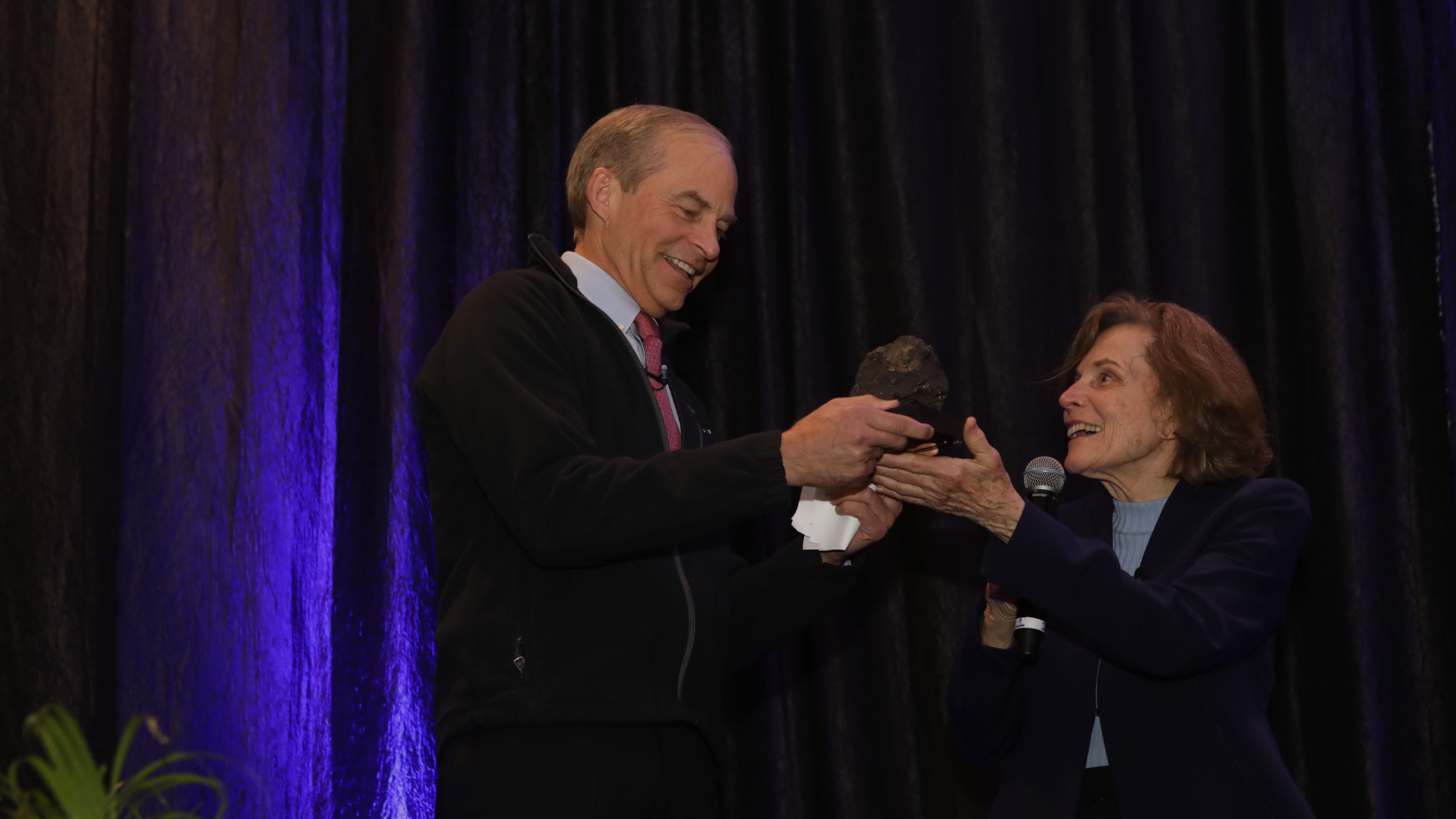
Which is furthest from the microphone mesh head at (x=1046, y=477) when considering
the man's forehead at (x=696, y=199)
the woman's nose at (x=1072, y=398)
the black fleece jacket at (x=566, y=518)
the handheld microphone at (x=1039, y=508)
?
the man's forehead at (x=696, y=199)

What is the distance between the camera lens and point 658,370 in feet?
7.02

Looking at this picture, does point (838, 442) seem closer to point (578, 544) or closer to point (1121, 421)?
point (578, 544)

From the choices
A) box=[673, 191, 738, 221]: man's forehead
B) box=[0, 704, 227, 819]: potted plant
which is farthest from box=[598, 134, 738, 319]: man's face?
box=[0, 704, 227, 819]: potted plant

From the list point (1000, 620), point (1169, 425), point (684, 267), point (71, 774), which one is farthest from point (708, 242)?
point (71, 774)

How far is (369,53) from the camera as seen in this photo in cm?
331

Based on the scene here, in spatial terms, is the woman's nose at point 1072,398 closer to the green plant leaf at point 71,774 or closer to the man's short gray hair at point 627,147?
the man's short gray hair at point 627,147

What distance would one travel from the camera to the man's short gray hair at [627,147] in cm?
223

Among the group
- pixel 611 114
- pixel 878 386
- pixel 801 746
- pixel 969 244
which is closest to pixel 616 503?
pixel 878 386

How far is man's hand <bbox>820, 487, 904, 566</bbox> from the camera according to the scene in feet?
7.13

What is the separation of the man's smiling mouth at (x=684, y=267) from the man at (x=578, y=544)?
17 centimetres

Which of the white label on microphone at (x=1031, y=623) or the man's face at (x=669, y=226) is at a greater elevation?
the man's face at (x=669, y=226)

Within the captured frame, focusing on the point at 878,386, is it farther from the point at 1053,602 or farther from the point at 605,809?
the point at 605,809

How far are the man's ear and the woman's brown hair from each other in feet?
3.92

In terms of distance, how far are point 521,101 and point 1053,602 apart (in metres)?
2.24
